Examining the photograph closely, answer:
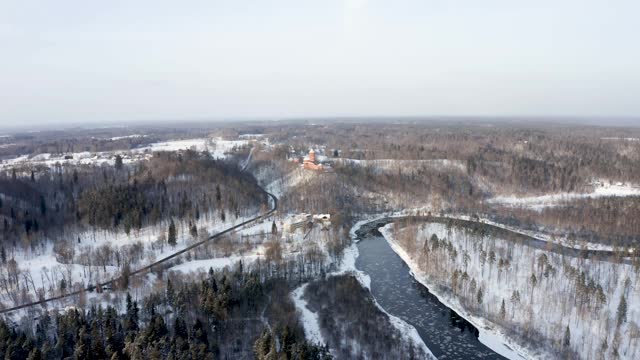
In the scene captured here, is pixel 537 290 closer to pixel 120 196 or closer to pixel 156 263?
pixel 156 263

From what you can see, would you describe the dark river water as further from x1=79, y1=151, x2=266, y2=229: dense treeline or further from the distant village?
the distant village

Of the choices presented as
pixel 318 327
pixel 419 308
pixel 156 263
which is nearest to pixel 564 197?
pixel 419 308

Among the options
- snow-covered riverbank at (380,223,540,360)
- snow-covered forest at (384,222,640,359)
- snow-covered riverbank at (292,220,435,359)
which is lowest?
snow-covered riverbank at (380,223,540,360)

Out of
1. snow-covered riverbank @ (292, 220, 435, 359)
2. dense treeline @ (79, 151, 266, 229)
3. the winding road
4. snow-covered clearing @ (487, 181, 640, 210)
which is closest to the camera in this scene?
snow-covered riverbank @ (292, 220, 435, 359)

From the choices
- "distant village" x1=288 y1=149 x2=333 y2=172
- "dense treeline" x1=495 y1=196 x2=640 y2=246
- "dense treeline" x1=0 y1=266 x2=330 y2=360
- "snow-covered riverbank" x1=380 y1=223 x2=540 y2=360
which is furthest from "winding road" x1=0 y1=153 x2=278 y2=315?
"dense treeline" x1=495 y1=196 x2=640 y2=246

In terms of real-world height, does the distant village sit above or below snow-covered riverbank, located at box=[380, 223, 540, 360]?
above
